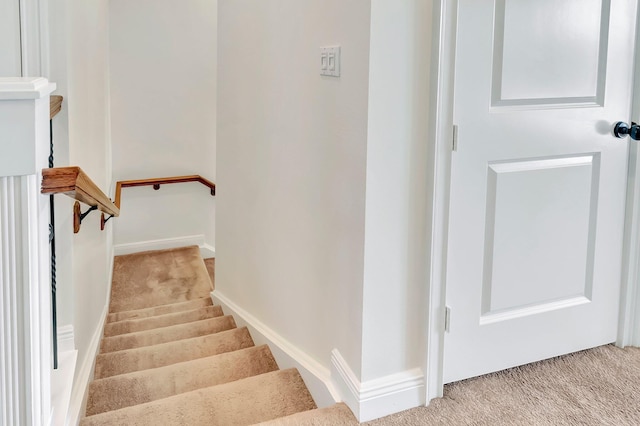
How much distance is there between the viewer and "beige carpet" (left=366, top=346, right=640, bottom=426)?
1.96m

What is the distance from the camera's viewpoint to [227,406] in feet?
7.11

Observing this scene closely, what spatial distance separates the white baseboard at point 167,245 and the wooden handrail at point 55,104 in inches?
128

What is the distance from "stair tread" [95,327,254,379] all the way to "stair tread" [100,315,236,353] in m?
0.24

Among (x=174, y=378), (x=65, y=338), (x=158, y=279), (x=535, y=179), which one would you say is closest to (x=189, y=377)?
(x=174, y=378)

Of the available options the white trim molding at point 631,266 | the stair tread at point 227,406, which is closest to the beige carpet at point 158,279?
the stair tread at point 227,406

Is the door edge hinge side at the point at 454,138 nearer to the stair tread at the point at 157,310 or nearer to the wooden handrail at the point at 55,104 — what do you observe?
the wooden handrail at the point at 55,104

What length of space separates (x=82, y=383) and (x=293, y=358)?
81 centimetres

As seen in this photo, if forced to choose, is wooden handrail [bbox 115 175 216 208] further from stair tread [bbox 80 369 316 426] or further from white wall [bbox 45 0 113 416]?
stair tread [bbox 80 369 316 426]

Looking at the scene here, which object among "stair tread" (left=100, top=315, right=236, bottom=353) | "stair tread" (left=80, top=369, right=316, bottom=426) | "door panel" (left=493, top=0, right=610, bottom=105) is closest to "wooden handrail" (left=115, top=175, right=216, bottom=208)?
"stair tread" (left=100, top=315, right=236, bottom=353)

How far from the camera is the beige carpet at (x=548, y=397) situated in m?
1.96

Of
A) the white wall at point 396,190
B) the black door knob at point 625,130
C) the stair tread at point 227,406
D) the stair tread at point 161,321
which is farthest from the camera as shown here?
the stair tread at point 161,321

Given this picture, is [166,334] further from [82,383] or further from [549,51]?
[549,51]

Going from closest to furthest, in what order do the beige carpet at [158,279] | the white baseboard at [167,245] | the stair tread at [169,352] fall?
the stair tread at [169,352] → the beige carpet at [158,279] → the white baseboard at [167,245]

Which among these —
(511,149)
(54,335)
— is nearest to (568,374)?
(511,149)
